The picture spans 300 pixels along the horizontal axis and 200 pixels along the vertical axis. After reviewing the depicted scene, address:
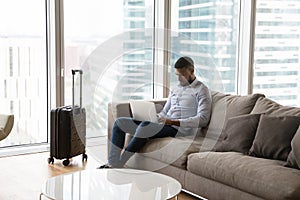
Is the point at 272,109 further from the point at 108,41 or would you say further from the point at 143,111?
the point at 108,41

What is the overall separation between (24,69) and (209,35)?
8.06ft

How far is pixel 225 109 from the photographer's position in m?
3.93

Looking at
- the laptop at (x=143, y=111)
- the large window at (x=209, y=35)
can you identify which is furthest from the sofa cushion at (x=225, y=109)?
the large window at (x=209, y=35)

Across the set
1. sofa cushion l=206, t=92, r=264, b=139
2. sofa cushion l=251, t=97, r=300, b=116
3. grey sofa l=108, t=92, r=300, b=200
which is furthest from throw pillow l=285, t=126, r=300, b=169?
sofa cushion l=206, t=92, r=264, b=139

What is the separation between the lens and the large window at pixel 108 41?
5105mm

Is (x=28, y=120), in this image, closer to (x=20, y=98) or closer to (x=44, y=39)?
(x=20, y=98)

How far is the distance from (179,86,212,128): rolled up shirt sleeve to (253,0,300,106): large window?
2419mm

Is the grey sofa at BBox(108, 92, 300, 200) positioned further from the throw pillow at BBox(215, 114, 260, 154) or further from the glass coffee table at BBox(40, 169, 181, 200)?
the glass coffee table at BBox(40, 169, 181, 200)

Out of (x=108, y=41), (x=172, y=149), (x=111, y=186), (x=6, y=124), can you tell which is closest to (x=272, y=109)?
(x=172, y=149)

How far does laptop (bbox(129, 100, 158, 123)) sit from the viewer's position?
418cm

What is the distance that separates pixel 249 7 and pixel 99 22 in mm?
2021

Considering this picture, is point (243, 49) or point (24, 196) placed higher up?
point (243, 49)

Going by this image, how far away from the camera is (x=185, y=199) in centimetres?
356

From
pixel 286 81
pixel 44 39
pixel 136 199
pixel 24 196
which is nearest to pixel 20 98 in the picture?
pixel 44 39
